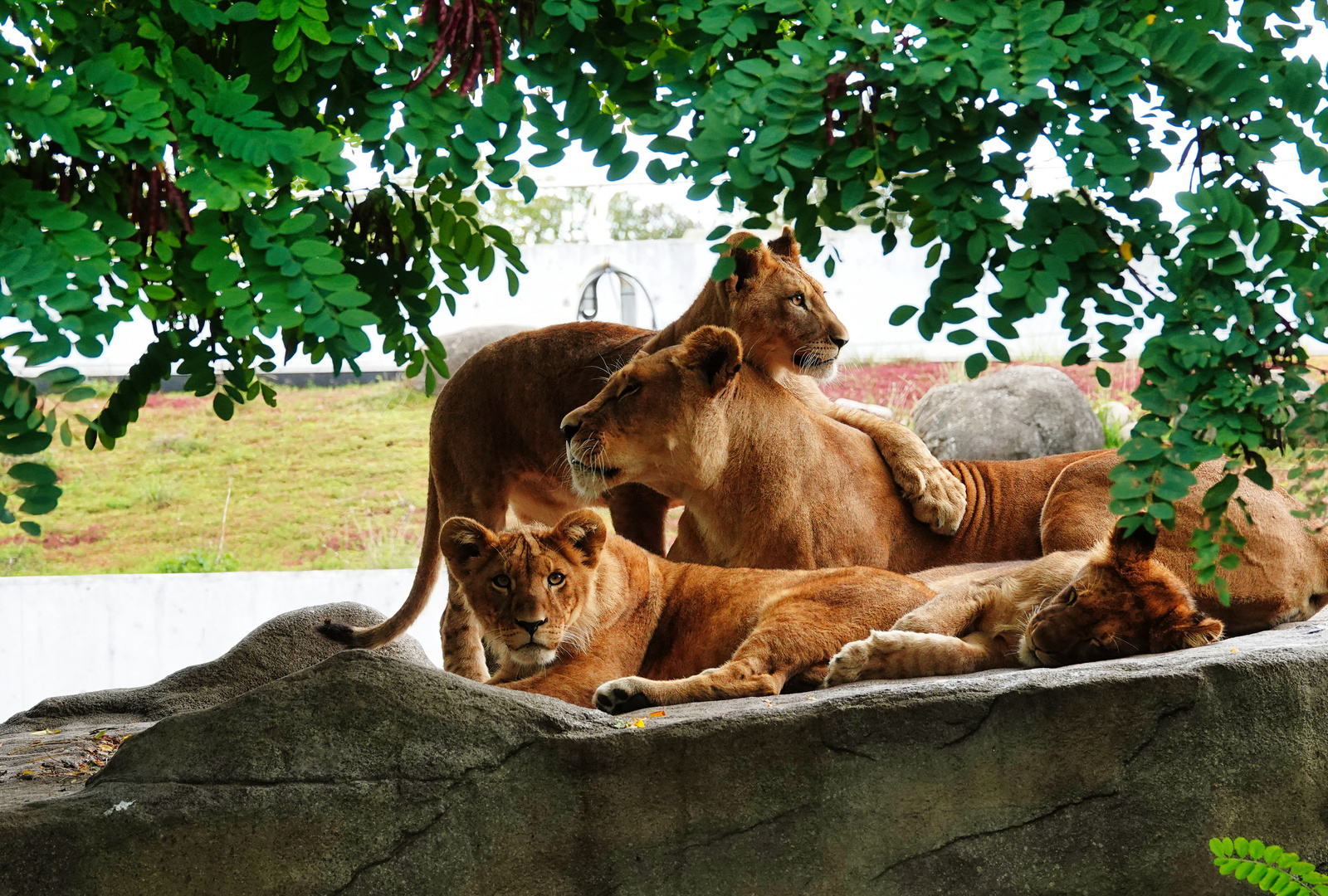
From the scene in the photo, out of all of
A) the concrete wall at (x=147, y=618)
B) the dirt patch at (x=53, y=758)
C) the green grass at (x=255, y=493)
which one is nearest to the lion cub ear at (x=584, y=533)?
the dirt patch at (x=53, y=758)

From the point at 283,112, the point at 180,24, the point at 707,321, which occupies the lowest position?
the point at 707,321

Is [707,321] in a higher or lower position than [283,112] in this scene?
lower

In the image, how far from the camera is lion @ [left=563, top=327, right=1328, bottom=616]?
13.0ft

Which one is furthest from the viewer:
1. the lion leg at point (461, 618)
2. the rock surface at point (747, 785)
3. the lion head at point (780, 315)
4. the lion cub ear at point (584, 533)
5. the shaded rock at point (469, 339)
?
the shaded rock at point (469, 339)

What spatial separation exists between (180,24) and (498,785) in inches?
77.1

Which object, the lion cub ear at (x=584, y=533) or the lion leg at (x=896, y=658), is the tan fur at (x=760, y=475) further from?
the lion leg at (x=896, y=658)

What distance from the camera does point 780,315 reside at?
4516 mm

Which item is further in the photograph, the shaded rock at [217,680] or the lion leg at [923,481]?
the shaded rock at [217,680]

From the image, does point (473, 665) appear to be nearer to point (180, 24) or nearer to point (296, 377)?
point (180, 24)

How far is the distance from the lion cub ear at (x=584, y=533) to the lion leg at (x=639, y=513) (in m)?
1.12

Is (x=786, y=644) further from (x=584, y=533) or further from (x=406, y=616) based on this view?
(x=406, y=616)

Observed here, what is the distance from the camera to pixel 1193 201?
2301mm

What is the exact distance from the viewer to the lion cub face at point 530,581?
135 inches

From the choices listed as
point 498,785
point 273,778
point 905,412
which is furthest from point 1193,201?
point 905,412
